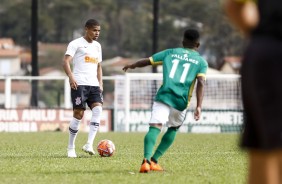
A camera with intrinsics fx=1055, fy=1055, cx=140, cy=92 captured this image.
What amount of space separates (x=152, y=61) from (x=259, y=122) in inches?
229

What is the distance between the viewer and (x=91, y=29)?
1588 centimetres

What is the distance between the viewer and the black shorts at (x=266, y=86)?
6.45m

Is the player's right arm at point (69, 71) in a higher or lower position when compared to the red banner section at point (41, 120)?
higher

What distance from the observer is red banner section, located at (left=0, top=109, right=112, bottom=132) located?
31328 millimetres

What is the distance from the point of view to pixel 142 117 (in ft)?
105

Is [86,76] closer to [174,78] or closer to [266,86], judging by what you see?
[174,78]

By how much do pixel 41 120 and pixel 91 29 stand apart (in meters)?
16.3

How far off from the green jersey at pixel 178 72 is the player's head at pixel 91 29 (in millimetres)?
3696

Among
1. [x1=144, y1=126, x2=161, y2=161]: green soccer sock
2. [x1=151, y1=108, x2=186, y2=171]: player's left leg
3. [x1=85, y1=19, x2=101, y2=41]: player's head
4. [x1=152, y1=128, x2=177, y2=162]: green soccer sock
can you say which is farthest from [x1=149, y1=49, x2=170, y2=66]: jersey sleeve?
[x1=85, y1=19, x2=101, y2=41]: player's head

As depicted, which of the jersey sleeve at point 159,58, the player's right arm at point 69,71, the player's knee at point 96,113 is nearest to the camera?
the jersey sleeve at point 159,58

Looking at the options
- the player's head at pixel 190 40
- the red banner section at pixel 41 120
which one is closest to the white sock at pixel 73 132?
the player's head at pixel 190 40

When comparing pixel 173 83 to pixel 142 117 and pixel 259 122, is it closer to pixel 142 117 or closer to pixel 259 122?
pixel 259 122

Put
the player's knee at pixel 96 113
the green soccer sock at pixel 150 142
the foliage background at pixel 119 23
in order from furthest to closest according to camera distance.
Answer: the foliage background at pixel 119 23
the player's knee at pixel 96 113
the green soccer sock at pixel 150 142

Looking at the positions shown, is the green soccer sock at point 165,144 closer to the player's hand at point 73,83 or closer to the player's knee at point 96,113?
the player's hand at point 73,83
